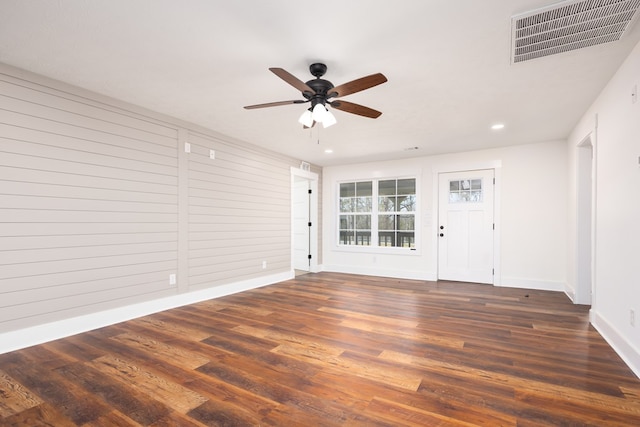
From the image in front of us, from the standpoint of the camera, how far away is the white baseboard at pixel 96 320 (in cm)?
274

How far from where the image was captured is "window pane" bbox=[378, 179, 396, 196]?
260 inches

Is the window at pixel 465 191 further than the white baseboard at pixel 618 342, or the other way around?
the window at pixel 465 191

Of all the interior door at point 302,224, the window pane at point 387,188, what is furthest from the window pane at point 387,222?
the interior door at point 302,224

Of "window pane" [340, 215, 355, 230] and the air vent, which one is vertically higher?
the air vent

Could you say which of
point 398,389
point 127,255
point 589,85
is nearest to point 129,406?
point 398,389

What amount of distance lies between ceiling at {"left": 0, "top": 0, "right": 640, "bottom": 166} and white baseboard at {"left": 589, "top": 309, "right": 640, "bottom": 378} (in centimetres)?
228

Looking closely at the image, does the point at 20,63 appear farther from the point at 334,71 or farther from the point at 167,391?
the point at 167,391

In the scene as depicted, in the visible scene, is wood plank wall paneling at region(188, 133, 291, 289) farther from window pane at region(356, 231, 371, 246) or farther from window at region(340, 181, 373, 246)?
window pane at region(356, 231, 371, 246)

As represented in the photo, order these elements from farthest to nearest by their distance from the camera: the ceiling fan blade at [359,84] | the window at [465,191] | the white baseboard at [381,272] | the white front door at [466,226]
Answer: the white baseboard at [381,272], the window at [465,191], the white front door at [466,226], the ceiling fan blade at [359,84]

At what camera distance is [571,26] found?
6.84 ft

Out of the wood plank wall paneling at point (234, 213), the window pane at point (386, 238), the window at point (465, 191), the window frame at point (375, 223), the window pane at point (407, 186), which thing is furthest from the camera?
the window pane at point (386, 238)

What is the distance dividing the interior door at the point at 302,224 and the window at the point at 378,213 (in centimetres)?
77

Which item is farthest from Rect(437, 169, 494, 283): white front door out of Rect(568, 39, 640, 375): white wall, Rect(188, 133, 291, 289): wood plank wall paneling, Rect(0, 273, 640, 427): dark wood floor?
Rect(188, 133, 291, 289): wood plank wall paneling

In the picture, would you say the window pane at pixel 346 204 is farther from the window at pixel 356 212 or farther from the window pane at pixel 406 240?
the window pane at pixel 406 240
